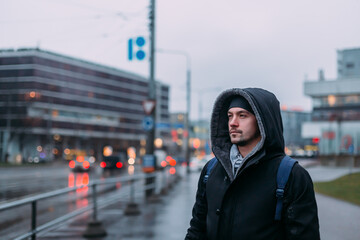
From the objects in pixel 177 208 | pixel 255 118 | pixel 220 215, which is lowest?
pixel 177 208

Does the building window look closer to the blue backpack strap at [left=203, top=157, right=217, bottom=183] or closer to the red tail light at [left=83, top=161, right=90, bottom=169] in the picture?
the red tail light at [left=83, top=161, right=90, bottom=169]

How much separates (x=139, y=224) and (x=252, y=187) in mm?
8323

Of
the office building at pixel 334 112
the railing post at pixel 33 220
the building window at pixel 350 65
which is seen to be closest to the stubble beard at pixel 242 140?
the railing post at pixel 33 220

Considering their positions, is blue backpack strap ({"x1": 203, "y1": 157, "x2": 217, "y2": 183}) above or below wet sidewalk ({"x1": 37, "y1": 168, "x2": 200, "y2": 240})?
above

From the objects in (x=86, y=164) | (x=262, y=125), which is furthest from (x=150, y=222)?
(x=86, y=164)

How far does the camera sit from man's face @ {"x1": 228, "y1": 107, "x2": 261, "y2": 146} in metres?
2.80

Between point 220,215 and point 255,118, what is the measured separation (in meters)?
0.60

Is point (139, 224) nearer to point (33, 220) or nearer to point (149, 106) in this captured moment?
point (33, 220)

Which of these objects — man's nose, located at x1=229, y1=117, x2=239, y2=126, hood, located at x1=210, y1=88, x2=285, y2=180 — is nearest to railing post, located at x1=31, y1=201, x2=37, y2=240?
hood, located at x1=210, y1=88, x2=285, y2=180

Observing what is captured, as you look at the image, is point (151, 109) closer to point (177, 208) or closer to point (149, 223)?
point (177, 208)

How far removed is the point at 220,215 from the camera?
106 inches

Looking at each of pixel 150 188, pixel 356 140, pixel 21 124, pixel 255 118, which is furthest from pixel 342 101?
pixel 255 118

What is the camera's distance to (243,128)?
2.80 metres

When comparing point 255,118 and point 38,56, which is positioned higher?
point 38,56
